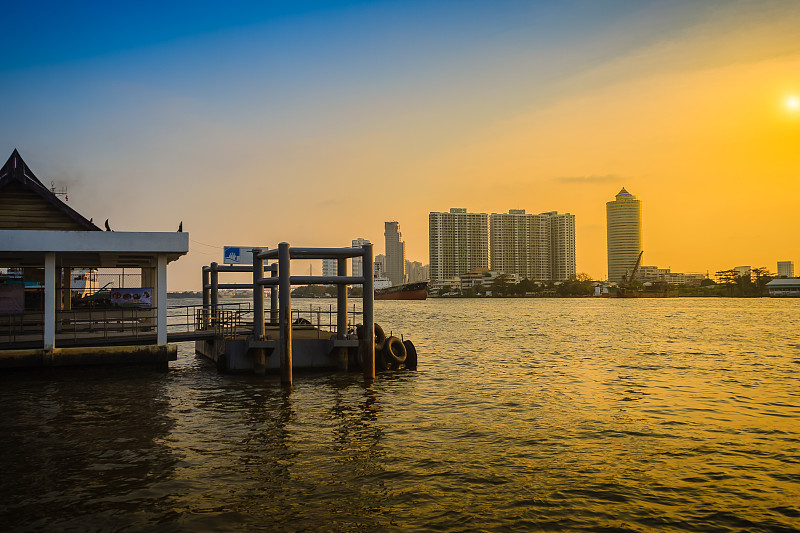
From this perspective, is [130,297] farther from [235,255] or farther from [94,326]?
[235,255]

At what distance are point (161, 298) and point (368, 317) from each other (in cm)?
818

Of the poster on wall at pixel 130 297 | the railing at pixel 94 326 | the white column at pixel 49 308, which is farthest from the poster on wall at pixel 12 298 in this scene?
the poster on wall at pixel 130 297

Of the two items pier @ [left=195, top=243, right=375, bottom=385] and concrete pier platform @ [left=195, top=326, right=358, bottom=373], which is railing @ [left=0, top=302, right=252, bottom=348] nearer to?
pier @ [left=195, top=243, right=375, bottom=385]

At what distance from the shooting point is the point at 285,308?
21922 mm

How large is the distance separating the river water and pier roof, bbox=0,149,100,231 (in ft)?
24.8

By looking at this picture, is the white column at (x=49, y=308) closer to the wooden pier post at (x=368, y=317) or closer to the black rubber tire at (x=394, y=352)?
the wooden pier post at (x=368, y=317)

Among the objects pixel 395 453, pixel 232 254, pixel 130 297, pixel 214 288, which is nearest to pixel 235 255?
pixel 232 254

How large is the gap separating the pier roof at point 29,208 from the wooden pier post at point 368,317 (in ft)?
46.6

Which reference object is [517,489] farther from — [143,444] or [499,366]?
[499,366]

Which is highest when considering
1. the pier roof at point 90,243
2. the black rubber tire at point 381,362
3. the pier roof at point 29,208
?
the pier roof at point 29,208

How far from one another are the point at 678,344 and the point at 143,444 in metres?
42.9

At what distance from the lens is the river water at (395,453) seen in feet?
34.0

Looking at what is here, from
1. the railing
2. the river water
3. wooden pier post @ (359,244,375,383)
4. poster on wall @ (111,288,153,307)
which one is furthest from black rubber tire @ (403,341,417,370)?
poster on wall @ (111,288,153,307)

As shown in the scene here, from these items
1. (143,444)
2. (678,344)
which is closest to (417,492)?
(143,444)
